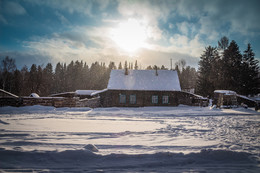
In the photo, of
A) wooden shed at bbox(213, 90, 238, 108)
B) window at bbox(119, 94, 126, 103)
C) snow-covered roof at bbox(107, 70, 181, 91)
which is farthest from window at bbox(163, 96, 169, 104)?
wooden shed at bbox(213, 90, 238, 108)

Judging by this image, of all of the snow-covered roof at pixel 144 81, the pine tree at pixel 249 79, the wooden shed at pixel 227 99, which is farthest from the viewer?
the pine tree at pixel 249 79

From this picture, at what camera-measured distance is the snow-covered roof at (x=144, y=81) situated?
2244 centimetres

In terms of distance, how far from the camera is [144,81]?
23844 mm

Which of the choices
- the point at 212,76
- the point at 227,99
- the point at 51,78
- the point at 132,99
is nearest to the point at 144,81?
the point at 132,99

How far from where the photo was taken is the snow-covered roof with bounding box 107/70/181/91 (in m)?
22.4

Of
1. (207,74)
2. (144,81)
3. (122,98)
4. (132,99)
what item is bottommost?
(132,99)

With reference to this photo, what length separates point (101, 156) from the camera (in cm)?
322

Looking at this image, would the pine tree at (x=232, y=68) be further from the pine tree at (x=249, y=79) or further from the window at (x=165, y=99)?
the window at (x=165, y=99)

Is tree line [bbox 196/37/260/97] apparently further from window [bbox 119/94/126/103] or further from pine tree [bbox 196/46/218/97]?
window [bbox 119/94/126/103]

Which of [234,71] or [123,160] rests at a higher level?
[234,71]

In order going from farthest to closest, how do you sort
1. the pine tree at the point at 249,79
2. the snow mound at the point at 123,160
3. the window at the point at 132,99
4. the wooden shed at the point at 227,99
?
the pine tree at the point at 249,79
the window at the point at 132,99
the wooden shed at the point at 227,99
the snow mound at the point at 123,160

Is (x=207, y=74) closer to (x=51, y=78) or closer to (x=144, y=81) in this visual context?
(x=144, y=81)

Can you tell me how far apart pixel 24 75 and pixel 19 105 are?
4063 centimetres

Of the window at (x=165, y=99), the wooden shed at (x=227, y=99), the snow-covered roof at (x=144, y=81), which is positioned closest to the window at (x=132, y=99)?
the snow-covered roof at (x=144, y=81)
